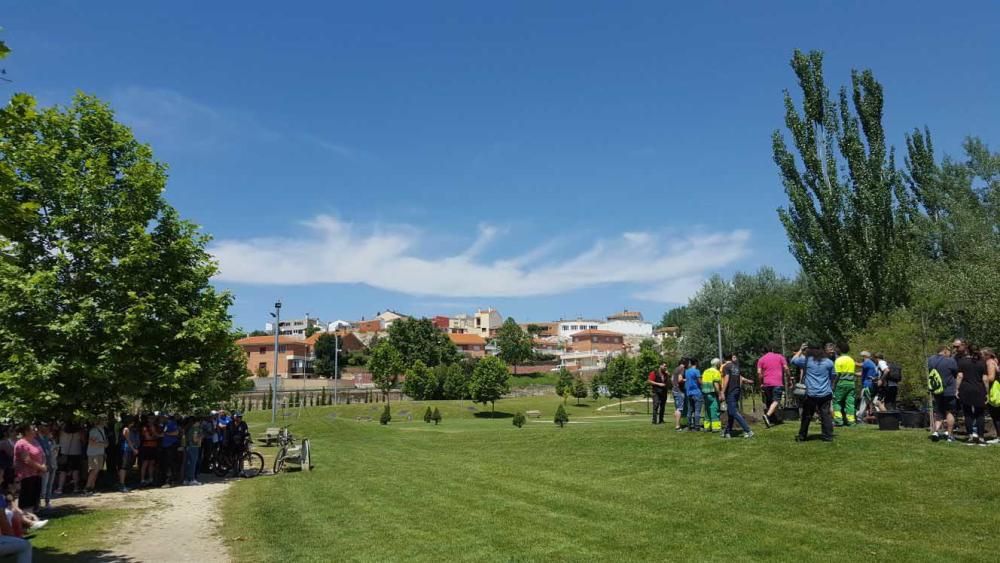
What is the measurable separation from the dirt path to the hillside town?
218 feet

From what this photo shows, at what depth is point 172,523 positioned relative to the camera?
12156 millimetres

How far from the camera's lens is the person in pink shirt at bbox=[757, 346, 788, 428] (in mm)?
15656

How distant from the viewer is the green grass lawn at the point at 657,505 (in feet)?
28.0

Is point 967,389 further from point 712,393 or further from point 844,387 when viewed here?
point 712,393

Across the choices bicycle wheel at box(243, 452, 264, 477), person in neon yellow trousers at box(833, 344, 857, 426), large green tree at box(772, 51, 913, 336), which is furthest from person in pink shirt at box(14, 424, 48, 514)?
large green tree at box(772, 51, 913, 336)

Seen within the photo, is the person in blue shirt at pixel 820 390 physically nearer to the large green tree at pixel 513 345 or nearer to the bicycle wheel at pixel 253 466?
the bicycle wheel at pixel 253 466

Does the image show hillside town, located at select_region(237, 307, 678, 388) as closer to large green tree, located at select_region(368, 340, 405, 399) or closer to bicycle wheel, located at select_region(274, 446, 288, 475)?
large green tree, located at select_region(368, 340, 405, 399)

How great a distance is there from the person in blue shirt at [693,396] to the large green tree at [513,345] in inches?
3779

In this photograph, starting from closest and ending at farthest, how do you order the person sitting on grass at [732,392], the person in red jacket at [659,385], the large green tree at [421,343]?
the person sitting on grass at [732,392]
the person in red jacket at [659,385]
the large green tree at [421,343]

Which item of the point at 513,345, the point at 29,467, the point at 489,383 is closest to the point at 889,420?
the point at 29,467

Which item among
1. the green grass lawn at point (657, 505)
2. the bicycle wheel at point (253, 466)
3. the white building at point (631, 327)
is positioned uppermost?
the white building at point (631, 327)

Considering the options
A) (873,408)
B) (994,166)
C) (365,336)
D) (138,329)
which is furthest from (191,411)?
(365,336)

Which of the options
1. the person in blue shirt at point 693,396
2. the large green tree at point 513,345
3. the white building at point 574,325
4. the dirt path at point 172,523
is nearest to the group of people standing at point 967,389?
the person in blue shirt at point 693,396

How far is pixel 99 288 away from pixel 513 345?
99.6 m
